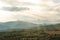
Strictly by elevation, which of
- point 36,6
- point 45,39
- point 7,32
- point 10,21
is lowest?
point 45,39

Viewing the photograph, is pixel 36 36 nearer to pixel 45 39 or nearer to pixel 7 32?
pixel 45 39

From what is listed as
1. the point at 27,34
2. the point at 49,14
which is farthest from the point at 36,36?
the point at 49,14

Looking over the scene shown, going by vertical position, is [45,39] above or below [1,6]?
below

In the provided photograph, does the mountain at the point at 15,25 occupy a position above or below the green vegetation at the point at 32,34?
above

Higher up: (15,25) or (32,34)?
(15,25)

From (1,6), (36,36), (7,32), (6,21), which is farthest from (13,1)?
(36,36)

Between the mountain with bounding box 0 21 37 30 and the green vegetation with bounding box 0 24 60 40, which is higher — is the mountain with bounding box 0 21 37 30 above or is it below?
above

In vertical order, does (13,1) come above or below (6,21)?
above

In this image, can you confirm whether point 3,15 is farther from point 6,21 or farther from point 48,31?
point 48,31

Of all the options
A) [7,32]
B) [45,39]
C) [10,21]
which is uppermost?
[10,21]
